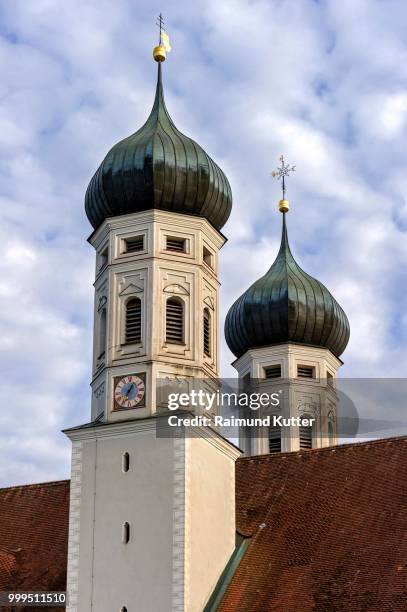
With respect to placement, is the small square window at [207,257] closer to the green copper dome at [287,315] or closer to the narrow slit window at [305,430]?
the green copper dome at [287,315]

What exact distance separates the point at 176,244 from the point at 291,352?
348 inches

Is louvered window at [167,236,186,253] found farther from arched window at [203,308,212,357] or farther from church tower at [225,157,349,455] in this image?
church tower at [225,157,349,455]

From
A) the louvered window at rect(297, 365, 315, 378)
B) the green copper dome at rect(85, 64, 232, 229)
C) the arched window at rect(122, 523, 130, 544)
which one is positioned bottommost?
the arched window at rect(122, 523, 130, 544)

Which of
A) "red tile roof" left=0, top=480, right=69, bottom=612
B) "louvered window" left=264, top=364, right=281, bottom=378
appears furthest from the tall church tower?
"louvered window" left=264, top=364, right=281, bottom=378

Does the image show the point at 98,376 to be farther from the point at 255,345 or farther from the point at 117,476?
the point at 255,345

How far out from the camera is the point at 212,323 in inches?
1073

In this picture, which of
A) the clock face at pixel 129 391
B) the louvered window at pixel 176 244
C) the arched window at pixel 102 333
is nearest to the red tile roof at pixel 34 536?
the clock face at pixel 129 391

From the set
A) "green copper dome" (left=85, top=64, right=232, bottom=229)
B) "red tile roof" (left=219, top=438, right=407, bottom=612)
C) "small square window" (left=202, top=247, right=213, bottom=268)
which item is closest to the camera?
"red tile roof" (left=219, top=438, right=407, bottom=612)

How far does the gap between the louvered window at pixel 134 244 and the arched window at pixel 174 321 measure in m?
1.40

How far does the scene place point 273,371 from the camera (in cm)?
3544

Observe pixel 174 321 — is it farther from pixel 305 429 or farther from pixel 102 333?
pixel 305 429

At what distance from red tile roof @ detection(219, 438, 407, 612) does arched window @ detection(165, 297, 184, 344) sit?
12.1 feet

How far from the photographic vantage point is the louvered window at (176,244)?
27.0 m

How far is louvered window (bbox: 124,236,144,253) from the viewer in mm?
27047
